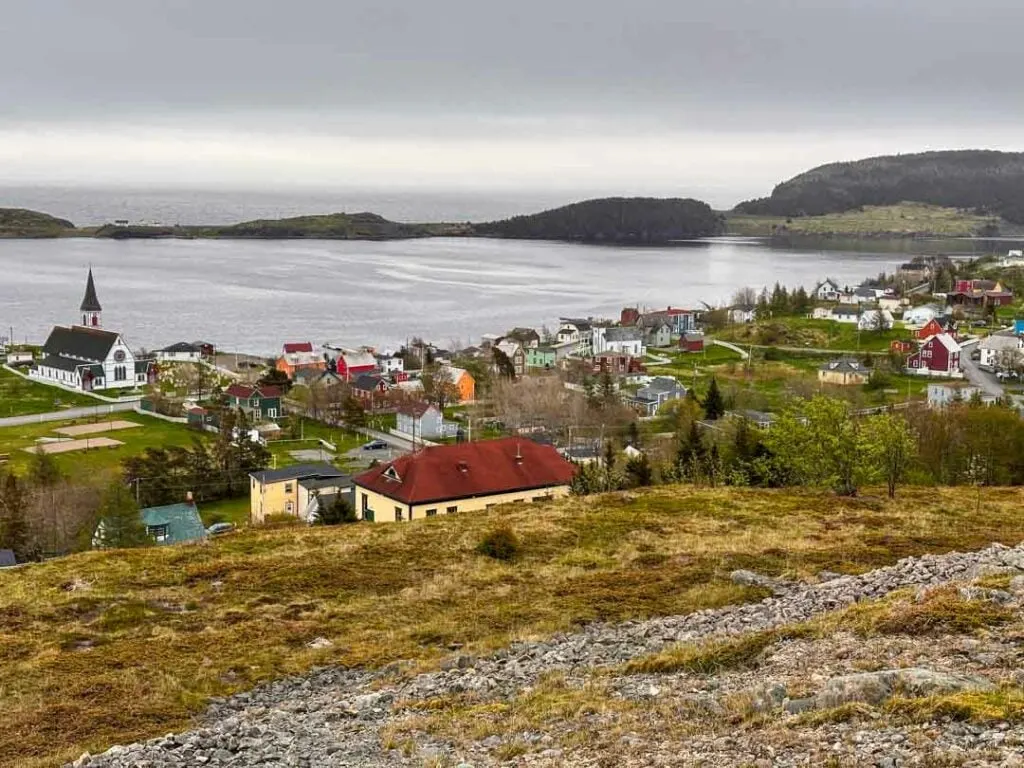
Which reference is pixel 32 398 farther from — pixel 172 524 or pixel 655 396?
pixel 655 396

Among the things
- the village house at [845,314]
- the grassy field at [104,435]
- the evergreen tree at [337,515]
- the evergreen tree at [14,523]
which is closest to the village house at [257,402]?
the grassy field at [104,435]

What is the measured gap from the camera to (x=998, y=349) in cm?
6253

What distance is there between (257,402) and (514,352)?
24140 millimetres

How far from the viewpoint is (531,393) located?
5184 centimetres

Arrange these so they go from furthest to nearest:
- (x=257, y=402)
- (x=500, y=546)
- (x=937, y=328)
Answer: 1. (x=937, y=328)
2. (x=257, y=402)
3. (x=500, y=546)

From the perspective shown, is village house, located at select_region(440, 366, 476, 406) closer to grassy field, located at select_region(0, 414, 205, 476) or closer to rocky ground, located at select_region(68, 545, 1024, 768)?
grassy field, located at select_region(0, 414, 205, 476)

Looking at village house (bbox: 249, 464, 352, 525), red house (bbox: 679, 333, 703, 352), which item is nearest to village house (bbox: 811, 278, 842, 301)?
red house (bbox: 679, 333, 703, 352)

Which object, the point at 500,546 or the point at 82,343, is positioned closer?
the point at 500,546

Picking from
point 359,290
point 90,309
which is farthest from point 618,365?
point 359,290

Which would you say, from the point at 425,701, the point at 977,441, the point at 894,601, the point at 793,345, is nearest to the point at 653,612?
the point at 894,601

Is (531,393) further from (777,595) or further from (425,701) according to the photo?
(425,701)

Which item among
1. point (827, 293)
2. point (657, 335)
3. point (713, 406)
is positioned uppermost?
point (827, 293)

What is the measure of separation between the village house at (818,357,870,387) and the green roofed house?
3955cm

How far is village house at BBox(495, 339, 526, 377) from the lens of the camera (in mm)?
70188
